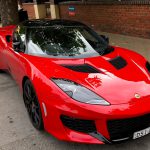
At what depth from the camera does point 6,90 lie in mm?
5863

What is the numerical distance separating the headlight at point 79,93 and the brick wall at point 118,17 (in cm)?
685

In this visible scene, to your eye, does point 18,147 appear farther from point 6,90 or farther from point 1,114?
point 6,90

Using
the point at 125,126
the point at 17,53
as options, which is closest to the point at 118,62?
the point at 125,126

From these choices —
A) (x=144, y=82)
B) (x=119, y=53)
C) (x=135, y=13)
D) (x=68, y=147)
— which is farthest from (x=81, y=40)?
(x=135, y=13)

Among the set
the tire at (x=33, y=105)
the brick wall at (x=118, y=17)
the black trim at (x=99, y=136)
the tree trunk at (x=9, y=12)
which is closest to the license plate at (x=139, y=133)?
the black trim at (x=99, y=136)

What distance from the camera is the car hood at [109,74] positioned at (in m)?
3.48

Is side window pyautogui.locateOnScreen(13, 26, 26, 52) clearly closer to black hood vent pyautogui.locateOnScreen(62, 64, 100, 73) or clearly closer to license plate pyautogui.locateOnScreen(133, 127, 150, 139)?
black hood vent pyautogui.locateOnScreen(62, 64, 100, 73)

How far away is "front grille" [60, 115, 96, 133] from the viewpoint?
3.28m

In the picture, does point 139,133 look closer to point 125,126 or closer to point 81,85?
point 125,126

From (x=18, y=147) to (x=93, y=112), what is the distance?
3.78 feet

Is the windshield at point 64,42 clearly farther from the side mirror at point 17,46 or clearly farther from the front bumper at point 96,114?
the front bumper at point 96,114

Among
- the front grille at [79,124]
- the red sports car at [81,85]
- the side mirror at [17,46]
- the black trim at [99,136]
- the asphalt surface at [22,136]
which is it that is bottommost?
the asphalt surface at [22,136]

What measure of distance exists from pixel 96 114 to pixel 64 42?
1797 millimetres

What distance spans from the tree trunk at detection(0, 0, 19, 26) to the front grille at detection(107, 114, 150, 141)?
25.1 feet
